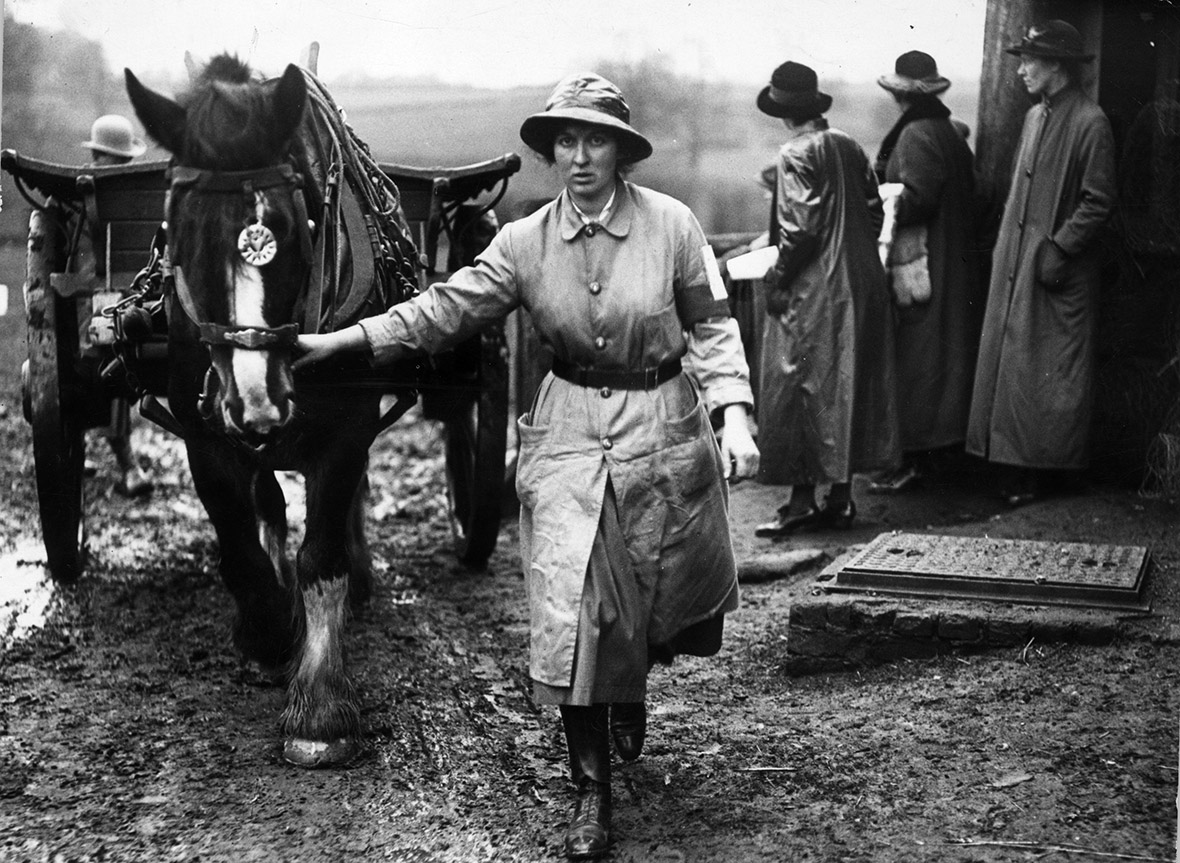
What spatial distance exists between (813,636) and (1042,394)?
2108mm

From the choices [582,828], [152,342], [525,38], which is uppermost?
[525,38]

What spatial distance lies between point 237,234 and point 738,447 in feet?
4.49

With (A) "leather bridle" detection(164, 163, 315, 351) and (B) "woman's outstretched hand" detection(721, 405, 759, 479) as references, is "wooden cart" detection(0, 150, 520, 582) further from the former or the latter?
(B) "woman's outstretched hand" detection(721, 405, 759, 479)

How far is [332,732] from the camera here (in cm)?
398

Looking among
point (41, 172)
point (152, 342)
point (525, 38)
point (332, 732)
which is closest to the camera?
point (332, 732)

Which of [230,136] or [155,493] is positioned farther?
[155,493]

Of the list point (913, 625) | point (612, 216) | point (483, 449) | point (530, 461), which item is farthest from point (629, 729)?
point (483, 449)

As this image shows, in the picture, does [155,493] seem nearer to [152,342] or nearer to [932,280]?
[152,342]

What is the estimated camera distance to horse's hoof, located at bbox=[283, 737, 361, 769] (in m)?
3.92

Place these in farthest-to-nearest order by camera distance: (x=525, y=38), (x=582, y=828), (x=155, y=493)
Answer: (x=155, y=493) < (x=525, y=38) < (x=582, y=828)

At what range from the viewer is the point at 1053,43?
5.81 m

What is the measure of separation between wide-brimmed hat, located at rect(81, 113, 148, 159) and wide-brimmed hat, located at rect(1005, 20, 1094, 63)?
4029 mm

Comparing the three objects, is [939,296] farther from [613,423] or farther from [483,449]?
[613,423]

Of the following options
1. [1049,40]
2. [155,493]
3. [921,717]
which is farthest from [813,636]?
[155,493]
